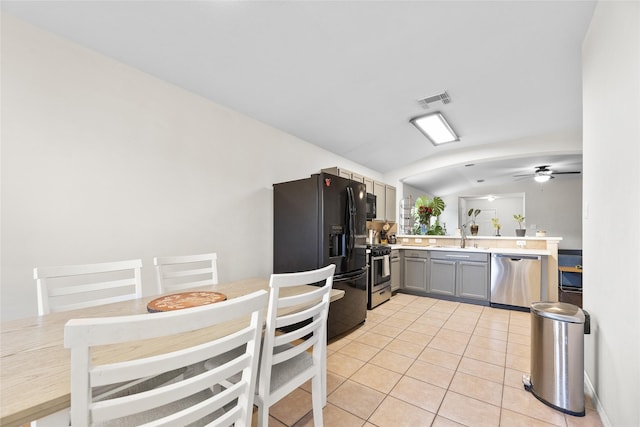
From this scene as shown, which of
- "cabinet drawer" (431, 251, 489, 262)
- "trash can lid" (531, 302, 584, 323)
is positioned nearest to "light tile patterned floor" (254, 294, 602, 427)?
"trash can lid" (531, 302, 584, 323)

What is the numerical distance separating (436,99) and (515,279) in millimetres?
2761

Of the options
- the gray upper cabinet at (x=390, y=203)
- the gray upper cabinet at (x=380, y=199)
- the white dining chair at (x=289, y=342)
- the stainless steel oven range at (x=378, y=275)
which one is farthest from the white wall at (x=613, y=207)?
the gray upper cabinet at (x=390, y=203)

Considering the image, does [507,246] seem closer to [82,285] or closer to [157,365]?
[157,365]

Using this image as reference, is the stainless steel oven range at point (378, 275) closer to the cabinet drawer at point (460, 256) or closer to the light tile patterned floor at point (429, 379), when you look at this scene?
the light tile patterned floor at point (429, 379)

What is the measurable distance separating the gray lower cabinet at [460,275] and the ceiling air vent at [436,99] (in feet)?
7.81

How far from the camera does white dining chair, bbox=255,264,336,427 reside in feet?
3.93

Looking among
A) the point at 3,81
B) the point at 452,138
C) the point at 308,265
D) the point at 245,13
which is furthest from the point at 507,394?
the point at 3,81

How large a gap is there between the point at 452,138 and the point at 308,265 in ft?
10.4

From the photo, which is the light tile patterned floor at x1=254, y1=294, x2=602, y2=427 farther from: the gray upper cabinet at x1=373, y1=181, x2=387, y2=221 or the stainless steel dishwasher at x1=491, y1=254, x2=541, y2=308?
the gray upper cabinet at x1=373, y1=181, x2=387, y2=221

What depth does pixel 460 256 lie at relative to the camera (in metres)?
4.29

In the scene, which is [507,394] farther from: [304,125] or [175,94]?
[175,94]

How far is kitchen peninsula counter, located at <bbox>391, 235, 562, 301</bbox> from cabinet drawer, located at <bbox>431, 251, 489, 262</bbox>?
5 centimetres

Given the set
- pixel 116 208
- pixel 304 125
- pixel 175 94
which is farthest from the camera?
pixel 304 125

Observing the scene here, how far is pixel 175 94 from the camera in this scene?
248cm
